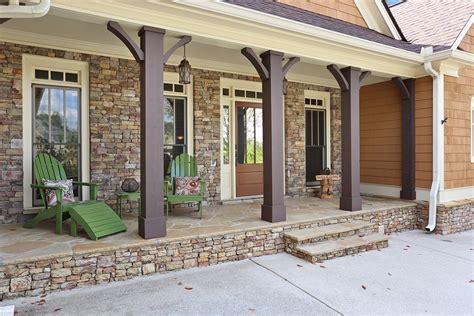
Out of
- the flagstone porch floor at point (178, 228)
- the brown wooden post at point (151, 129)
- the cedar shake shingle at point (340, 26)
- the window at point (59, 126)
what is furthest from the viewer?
the cedar shake shingle at point (340, 26)

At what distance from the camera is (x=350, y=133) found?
526 centimetres

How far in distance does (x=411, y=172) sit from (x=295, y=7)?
373 centimetres

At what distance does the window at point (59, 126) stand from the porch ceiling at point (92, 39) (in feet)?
2.09

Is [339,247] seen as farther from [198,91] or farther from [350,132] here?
[198,91]

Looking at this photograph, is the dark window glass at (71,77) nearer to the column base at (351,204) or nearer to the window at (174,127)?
the window at (174,127)

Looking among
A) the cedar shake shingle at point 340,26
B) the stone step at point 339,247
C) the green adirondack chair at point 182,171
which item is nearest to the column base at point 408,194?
the stone step at point 339,247

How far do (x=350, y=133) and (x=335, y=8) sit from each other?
2.84 meters

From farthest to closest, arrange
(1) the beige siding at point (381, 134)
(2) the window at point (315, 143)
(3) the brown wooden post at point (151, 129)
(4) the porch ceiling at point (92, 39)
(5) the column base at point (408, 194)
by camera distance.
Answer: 1. (2) the window at point (315, 143)
2. (1) the beige siding at point (381, 134)
3. (5) the column base at point (408, 194)
4. (4) the porch ceiling at point (92, 39)
5. (3) the brown wooden post at point (151, 129)

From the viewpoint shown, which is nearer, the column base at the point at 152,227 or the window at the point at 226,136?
the column base at the point at 152,227

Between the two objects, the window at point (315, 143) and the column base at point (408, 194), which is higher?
the window at point (315, 143)

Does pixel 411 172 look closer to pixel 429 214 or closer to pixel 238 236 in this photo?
pixel 429 214

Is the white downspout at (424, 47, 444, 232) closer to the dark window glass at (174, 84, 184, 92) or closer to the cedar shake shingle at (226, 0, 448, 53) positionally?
the cedar shake shingle at (226, 0, 448, 53)

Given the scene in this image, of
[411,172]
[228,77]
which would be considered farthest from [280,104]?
[411,172]

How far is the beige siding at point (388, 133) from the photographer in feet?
19.2
